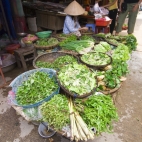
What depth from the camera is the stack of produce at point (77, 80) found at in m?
2.32

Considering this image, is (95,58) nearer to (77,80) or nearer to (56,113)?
(77,80)

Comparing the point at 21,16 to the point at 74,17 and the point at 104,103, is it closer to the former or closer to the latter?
the point at 74,17

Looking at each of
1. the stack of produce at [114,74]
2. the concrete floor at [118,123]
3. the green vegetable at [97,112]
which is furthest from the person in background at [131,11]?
the green vegetable at [97,112]

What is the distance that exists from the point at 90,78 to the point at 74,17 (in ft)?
11.2

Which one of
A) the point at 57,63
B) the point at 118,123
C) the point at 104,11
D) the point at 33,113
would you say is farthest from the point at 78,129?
the point at 104,11

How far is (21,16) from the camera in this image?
20.2ft

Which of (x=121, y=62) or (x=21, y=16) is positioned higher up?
(x=21, y=16)

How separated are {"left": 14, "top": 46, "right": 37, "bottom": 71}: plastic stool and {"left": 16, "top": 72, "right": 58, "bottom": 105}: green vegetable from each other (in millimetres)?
1914

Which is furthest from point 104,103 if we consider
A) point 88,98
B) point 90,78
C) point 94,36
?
point 94,36

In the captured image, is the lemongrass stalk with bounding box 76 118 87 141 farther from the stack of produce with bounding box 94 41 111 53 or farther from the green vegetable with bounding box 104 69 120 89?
the stack of produce with bounding box 94 41 111 53

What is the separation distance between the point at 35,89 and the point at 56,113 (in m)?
0.63

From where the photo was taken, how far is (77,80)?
2.45 metres

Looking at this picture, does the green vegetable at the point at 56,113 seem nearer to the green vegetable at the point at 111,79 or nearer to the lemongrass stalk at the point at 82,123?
the lemongrass stalk at the point at 82,123

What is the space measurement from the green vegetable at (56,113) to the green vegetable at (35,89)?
0.22 meters
